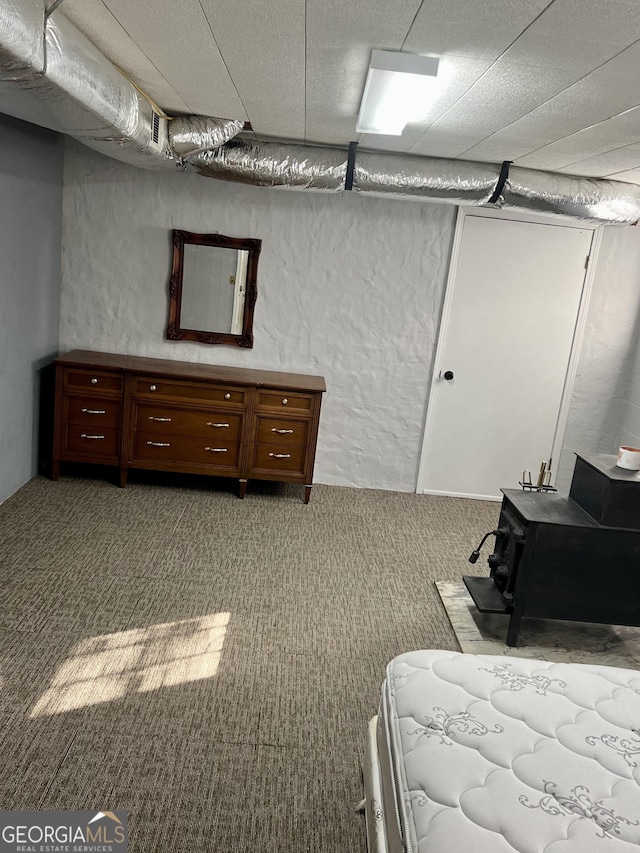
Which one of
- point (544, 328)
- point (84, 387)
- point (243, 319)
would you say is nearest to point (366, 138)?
point (243, 319)

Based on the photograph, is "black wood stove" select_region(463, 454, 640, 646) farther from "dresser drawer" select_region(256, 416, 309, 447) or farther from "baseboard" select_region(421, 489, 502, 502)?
"baseboard" select_region(421, 489, 502, 502)

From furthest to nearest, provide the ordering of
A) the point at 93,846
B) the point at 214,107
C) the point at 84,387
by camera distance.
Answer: the point at 84,387
the point at 214,107
the point at 93,846

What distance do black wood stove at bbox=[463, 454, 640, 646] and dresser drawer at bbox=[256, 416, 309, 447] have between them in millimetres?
1845

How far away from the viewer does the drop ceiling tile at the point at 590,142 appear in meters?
3.12

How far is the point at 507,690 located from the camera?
2.21m

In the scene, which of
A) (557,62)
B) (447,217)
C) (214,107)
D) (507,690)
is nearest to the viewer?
(507,690)

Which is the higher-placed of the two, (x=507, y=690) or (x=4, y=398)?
(x=4, y=398)

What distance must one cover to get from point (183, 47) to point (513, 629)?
2.91 metres

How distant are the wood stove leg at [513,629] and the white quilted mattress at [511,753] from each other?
884 millimetres

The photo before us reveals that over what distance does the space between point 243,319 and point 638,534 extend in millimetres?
3076

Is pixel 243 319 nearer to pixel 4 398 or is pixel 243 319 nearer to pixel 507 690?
pixel 4 398

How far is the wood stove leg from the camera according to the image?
3365mm

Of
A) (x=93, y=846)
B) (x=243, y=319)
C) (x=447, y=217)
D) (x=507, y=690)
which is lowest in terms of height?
(x=93, y=846)

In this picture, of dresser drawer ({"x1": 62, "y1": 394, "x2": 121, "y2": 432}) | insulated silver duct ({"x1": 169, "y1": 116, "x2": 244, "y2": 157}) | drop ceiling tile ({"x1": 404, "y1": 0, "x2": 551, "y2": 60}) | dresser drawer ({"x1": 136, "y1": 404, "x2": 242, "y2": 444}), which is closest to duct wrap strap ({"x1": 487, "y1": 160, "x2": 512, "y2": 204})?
insulated silver duct ({"x1": 169, "y1": 116, "x2": 244, "y2": 157})
